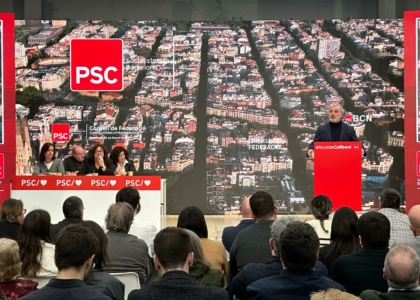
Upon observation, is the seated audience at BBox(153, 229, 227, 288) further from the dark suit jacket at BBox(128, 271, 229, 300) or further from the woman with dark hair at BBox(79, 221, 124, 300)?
the dark suit jacket at BBox(128, 271, 229, 300)

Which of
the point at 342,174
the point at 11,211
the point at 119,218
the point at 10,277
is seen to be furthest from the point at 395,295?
the point at 342,174

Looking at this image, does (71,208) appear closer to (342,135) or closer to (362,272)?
(362,272)

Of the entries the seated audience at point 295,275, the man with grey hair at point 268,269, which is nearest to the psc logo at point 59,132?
the man with grey hair at point 268,269

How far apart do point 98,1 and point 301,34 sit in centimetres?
348

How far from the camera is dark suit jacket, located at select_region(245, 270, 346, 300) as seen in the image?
2.41 m


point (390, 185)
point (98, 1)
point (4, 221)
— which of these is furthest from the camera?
point (98, 1)

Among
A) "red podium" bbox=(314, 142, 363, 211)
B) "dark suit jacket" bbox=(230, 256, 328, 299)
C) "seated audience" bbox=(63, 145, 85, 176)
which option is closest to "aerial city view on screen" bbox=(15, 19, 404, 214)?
"seated audience" bbox=(63, 145, 85, 176)

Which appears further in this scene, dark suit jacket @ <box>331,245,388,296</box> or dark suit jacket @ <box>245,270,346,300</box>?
dark suit jacket @ <box>331,245,388,296</box>

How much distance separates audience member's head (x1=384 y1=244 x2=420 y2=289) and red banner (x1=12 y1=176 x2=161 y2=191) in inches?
162

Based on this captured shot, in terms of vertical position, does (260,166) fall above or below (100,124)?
below

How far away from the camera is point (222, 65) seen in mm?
9602

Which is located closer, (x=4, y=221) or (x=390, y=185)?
(x=4, y=221)

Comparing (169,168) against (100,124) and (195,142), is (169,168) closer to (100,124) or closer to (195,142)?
(195,142)

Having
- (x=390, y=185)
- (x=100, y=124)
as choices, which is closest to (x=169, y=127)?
(x=100, y=124)
